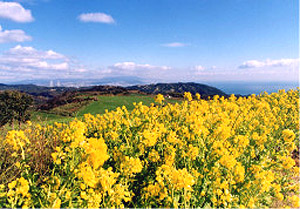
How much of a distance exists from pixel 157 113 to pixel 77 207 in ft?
10.9

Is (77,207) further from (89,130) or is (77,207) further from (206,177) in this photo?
(89,130)

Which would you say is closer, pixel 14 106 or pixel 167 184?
pixel 167 184

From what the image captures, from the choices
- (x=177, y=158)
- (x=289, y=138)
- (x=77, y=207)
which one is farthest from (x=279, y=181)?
(x=77, y=207)

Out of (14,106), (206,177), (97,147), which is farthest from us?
(14,106)

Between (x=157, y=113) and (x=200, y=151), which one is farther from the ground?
(x=157, y=113)

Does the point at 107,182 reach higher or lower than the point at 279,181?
higher

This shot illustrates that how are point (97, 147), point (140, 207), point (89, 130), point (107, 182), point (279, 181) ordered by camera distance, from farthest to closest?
point (89, 130)
point (279, 181)
point (140, 207)
point (97, 147)
point (107, 182)

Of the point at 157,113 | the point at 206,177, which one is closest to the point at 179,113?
the point at 157,113

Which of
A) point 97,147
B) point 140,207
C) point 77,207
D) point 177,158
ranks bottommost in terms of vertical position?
point 140,207

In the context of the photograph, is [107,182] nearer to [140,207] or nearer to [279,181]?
[140,207]

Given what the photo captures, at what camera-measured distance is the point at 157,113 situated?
5.29m

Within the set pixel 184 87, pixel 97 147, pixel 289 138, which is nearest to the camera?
pixel 97 147

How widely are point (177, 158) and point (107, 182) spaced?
4.82 ft

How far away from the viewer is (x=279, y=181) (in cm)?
334
